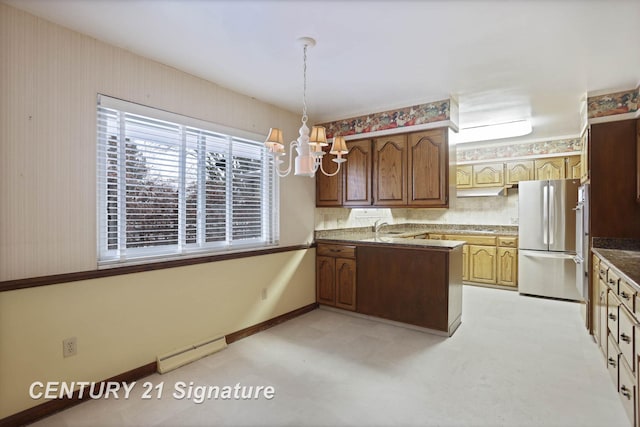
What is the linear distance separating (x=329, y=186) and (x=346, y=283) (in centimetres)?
122

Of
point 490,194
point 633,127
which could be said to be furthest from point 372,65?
point 490,194

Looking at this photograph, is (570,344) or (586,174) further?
(586,174)

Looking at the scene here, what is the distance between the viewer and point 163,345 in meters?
2.64

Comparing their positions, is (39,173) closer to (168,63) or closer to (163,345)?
(168,63)

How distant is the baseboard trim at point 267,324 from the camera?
3180 millimetres

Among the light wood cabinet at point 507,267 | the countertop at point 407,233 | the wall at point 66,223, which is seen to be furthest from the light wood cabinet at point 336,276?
the light wood cabinet at point 507,267

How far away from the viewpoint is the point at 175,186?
9.09 ft

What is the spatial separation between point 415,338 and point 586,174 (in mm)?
2352

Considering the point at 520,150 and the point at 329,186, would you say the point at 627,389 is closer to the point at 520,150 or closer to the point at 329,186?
the point at 329,186

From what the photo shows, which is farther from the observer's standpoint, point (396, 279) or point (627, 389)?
point (396, 279)

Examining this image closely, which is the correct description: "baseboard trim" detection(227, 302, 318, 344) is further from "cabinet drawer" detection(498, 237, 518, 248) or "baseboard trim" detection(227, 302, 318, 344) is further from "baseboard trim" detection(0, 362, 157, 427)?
"cabinet drawer" detection(498, 237, 518, 248)

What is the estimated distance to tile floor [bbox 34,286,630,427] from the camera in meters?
2.00

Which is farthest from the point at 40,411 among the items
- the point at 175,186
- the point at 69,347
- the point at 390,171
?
the point at 390,171

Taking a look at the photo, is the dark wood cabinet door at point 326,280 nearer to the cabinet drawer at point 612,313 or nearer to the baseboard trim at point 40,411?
the baseboard trim at point 40,411
